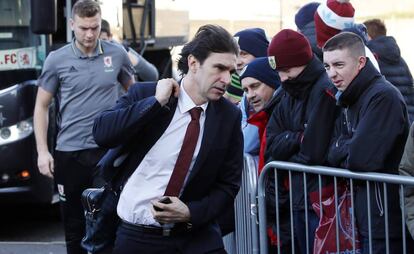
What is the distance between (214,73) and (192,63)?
0.13 metres

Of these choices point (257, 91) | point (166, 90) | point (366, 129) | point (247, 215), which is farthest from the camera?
point (257, 91)

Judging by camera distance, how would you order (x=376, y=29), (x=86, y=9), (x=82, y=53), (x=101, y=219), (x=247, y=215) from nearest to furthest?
(x=101, y=219) → (x=247, y=215) → (x=86, y=9) → (x=82, y=53) → (x=376, y=29)

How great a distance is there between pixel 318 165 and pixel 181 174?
0.98 metres

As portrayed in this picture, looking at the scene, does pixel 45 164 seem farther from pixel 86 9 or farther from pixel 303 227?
pixel 303 227

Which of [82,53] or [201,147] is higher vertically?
[201,147]

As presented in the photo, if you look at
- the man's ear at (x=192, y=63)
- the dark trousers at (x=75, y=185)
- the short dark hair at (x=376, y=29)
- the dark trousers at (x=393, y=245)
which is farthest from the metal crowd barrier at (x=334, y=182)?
the short dark hair at (x=376, y=29)

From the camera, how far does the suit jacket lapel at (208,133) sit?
4.08m

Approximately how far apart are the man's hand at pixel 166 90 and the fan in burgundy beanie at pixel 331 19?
191 cm

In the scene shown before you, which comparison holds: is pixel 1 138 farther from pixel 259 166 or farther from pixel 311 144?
pixel 311 144

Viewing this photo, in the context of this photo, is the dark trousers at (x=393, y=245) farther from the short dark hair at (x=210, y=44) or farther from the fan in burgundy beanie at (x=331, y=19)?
the fan in burgundy beanie at (x=331, y=19)

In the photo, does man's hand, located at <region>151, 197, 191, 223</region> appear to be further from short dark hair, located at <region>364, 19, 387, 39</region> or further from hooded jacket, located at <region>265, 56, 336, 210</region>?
short dark hair, located at <region>364, 19, 387, 39</region>

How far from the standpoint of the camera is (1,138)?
8211mm

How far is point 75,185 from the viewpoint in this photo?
6.40 meters

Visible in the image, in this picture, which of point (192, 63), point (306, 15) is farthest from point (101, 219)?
point (306, 15)
